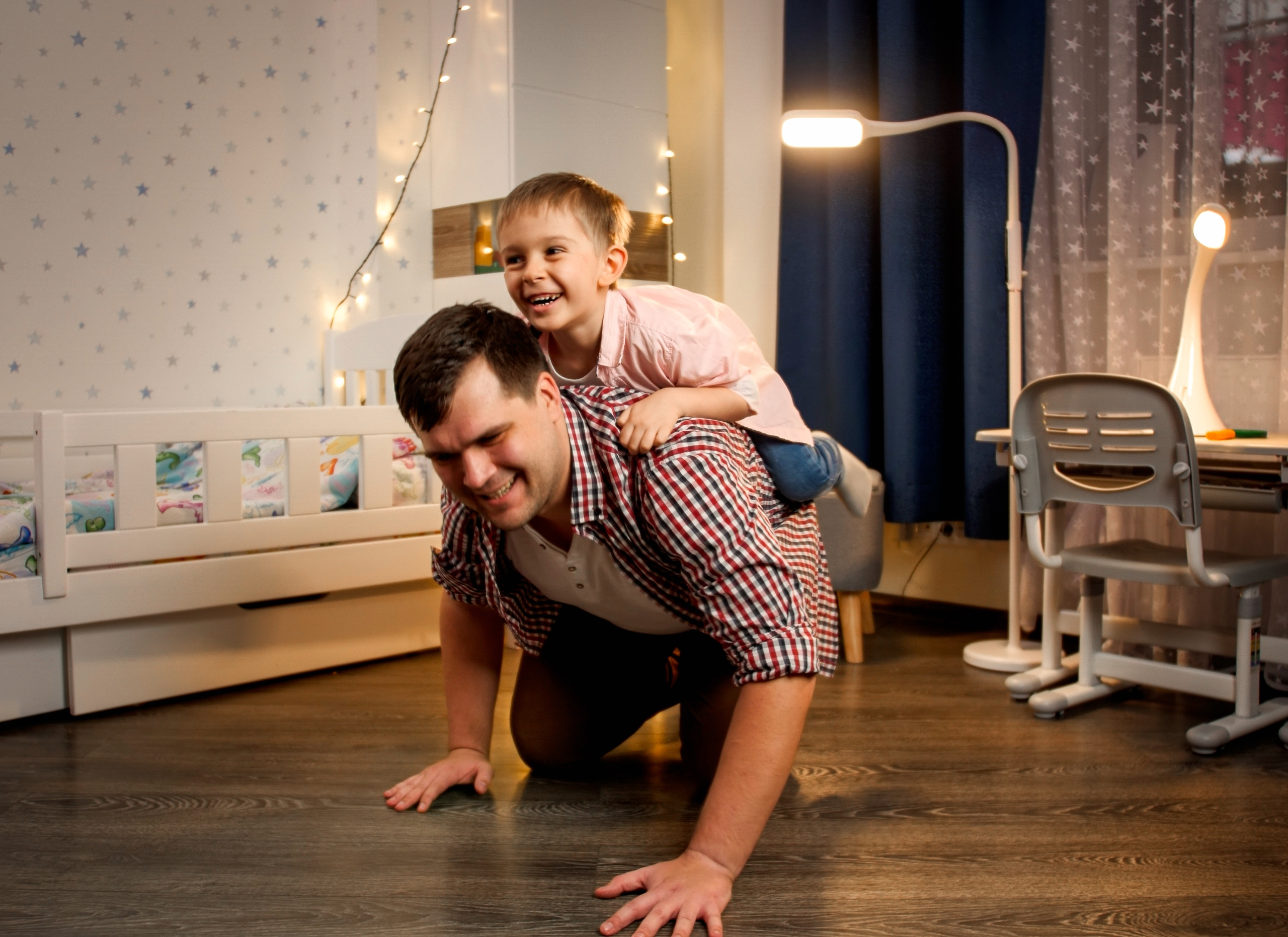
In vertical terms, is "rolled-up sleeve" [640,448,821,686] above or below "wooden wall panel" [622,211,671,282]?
below

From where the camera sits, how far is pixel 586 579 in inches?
55.0

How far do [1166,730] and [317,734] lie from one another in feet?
5.09

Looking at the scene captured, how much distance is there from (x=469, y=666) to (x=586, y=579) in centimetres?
30

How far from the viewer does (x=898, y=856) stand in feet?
4.57

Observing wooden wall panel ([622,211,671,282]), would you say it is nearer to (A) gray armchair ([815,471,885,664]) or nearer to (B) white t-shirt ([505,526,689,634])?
(A) gray armchair ([815,471,885,664])

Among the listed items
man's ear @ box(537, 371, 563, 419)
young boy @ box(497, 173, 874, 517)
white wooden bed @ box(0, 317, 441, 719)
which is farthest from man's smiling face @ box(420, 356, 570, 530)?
white wooden bed @ box(0, 317, 441, 719)

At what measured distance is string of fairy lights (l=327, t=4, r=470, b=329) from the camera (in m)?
3.24

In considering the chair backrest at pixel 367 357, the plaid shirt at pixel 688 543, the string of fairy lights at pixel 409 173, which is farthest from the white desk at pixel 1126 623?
the string of fairy lights at pixel 409 173

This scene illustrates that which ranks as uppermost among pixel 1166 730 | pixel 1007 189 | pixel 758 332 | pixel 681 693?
pixel 1007 189

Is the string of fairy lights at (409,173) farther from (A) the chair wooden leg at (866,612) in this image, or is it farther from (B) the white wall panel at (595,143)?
(A) the chair wooden leg at (866,612)

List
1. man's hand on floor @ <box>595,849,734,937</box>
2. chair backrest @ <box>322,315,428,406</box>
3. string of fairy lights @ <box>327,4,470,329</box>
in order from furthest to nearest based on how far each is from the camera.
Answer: string of fairy lights @ <box>327,4,470,329</box> → chair backrest @ <box>322,315,428,406</box> → man's hand on floor @ <box>595,849,734,937</box>

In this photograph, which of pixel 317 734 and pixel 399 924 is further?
pixel 317 734

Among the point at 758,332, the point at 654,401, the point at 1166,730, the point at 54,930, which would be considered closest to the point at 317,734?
the point at 54,930

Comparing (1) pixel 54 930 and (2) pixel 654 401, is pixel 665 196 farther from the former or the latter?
(1) pixel 54 930
